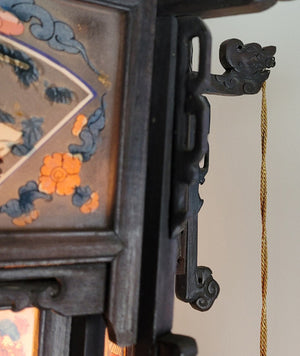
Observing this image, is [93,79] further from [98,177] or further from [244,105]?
[244,105]

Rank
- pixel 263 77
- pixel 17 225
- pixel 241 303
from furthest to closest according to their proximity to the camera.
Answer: pixel 241 303
pixel 263 77
pixel 17 225

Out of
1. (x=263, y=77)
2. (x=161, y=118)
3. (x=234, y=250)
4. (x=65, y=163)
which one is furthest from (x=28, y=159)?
(x=234, y=250)

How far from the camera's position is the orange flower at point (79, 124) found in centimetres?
67

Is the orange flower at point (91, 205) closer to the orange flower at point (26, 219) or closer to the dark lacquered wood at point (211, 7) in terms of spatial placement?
the orange flower at point (26, 219)

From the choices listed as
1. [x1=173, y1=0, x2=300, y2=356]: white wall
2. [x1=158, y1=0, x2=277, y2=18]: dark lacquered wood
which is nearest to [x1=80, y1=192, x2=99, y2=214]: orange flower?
[x1=158, y1=0, x2=277, y2=18]: dark lacquered wood

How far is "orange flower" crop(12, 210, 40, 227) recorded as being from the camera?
64 centimetres

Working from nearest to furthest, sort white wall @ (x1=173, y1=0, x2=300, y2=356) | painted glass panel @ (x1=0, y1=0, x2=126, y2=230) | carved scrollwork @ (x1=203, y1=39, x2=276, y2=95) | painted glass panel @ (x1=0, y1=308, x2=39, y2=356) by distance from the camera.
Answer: painted glass panel @ (x1=0, y1=0, x2=126, y2=230), painted glass panel @ (x1=0, y1=308, x2=39, y2=356), carved scrollwork @ (x1=203, y1=39, x2=276, y2=95), white wall @ (x1=173, y1=0, x2=300, y2=356)

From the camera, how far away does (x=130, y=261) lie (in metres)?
0.70

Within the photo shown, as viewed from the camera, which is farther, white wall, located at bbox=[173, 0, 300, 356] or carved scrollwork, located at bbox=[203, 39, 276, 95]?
white wall, located at bbox=[173, 0, 300, 356]

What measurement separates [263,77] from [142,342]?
731 millimetres

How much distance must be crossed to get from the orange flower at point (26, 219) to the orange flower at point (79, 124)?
97 mm

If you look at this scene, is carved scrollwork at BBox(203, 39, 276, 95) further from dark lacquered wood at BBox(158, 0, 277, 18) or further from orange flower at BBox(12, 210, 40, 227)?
orange flower at BBox(12, 210, 40, 227)

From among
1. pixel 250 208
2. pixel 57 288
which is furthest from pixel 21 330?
pixel 250 208

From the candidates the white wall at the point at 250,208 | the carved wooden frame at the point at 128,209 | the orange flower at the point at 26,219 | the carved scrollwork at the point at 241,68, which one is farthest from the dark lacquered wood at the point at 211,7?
the white wall at the point at 250,208
